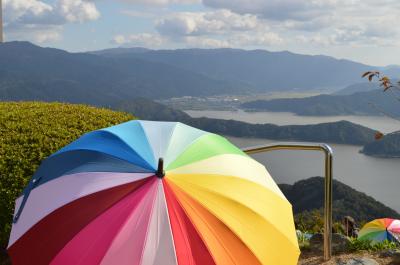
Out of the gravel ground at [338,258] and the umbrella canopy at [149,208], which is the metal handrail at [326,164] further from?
the umbrella canopy at [149,208]

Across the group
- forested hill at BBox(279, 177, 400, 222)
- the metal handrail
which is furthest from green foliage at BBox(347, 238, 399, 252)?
forested hill at BBox(279, 177, 400, 222)

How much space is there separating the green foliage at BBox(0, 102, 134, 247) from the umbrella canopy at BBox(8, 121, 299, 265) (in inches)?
77.6

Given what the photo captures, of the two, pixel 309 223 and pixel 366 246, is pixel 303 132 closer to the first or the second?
pixel 309 223

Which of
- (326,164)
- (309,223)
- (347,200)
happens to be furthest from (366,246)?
(347,200)

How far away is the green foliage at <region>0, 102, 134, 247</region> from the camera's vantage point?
497cm

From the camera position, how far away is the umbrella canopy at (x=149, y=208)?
8.17 feet

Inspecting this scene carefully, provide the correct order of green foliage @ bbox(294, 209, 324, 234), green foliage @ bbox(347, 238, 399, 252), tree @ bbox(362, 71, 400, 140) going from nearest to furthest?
green foliage @ bbox(347, 238, 399, 252)
tree @ bbox(362, 71, 400, 140)
green foliage @ bbox(294, 209, 324, 234)

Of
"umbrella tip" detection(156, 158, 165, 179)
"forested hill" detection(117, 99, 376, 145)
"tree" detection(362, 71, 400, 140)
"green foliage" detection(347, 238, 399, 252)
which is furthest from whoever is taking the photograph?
"forested hill" detection(117, 99, 376, 145)

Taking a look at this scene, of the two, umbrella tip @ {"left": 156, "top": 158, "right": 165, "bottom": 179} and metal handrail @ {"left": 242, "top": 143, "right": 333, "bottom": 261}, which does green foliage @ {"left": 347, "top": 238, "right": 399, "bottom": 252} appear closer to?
metal handrail @ {"left": 242, "top": 143, "right": 333, "bottom": 261}

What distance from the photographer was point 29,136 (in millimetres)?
5344

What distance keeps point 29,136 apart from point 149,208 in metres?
3.22

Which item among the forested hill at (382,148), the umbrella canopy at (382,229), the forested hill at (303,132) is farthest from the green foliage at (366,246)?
the forested hill at (382,148)

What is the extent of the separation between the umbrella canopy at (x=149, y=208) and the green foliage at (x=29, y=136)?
6.46ft

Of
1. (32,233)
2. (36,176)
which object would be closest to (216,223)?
(32,233)
